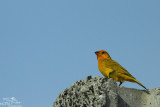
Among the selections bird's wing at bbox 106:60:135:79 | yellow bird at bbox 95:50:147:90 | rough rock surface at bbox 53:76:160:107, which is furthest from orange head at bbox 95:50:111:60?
rough rock surface at bbox 53:76:160:107

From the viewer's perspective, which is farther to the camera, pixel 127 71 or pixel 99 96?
pixel 127 71

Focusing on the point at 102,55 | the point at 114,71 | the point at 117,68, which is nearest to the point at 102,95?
the point at 114,71

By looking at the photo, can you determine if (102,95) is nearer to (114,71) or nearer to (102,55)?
(114,71)

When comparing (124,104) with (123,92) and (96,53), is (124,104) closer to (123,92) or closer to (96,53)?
(123,92)

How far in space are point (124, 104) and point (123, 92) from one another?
25 centimetres

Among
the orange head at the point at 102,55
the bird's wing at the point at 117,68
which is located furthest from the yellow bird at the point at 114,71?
the orange head at the point at 102,55

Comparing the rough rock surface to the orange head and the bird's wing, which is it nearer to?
the bird's wing

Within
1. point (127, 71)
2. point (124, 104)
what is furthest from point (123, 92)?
point (127, 71)

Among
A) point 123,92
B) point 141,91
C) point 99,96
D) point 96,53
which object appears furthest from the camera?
point 96,53

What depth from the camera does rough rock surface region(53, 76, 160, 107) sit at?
4.86 metres

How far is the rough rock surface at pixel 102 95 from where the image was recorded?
486cm

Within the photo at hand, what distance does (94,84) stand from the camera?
505 cm

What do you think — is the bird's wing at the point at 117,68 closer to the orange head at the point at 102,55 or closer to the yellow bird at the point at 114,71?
the yellow bird at the point at 114,71

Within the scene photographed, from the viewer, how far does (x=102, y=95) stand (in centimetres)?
479
